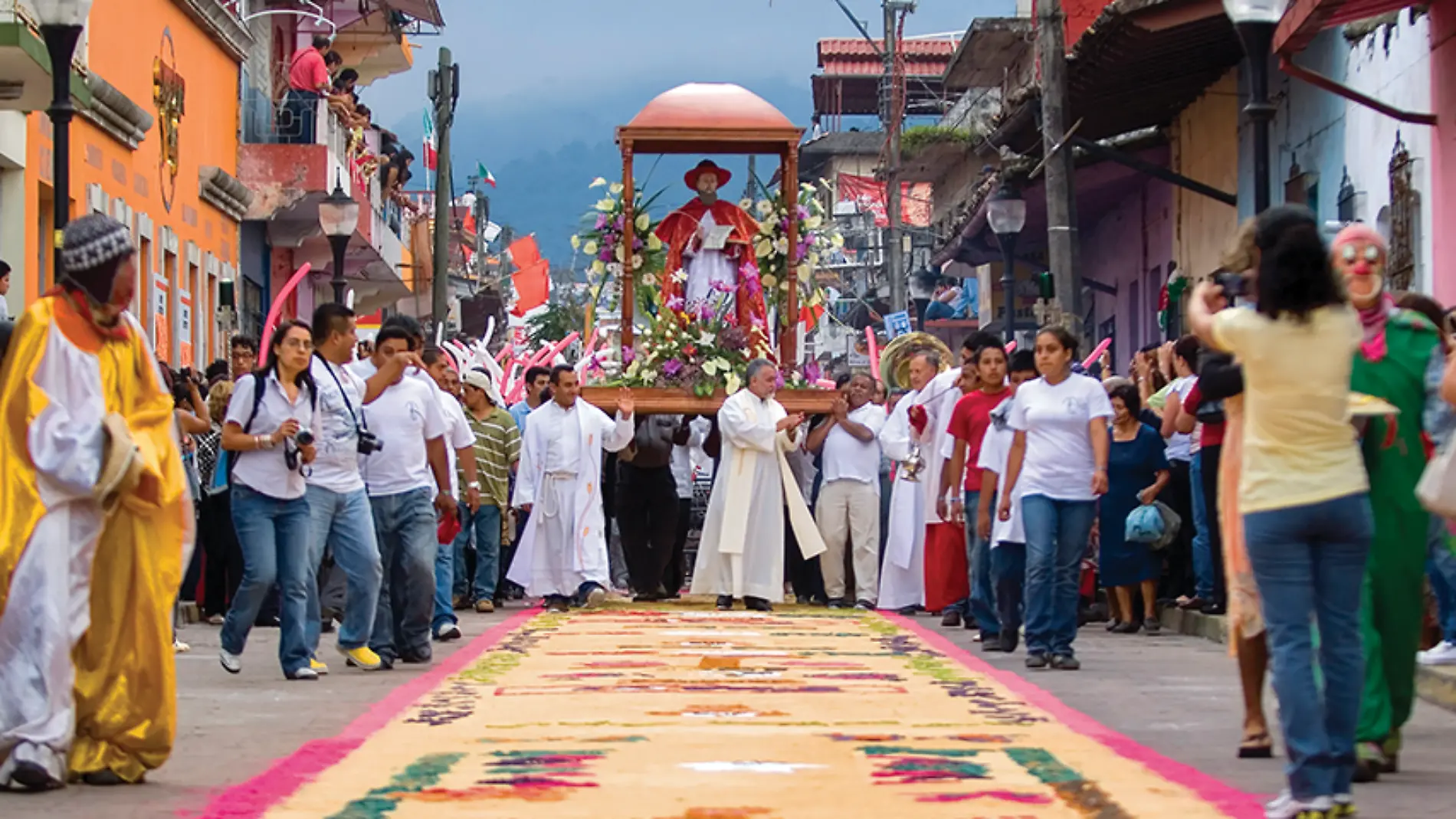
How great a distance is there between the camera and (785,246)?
21109 mm

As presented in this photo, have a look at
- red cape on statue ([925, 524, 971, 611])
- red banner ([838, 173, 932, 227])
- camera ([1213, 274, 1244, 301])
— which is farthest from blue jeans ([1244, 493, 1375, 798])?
red banner ([838, 173, 932, 227])

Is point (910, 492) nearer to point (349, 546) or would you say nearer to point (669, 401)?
point (669, 401)

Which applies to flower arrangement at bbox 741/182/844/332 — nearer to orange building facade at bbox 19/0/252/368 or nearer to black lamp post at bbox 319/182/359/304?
orange building facade at bbox 19/0/252/368

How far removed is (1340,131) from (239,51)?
16.7 m

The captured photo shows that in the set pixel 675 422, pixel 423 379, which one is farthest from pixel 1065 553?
pixel 675 422

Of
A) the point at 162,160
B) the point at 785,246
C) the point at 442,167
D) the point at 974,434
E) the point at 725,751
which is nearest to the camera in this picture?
the point at 725,751

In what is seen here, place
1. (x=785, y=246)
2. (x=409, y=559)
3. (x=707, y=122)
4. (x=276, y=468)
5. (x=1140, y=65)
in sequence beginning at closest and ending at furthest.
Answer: (x=276, y=468) < (x=409, y=559) < (x=707, y=122) < (x=785, y=246) < (x=1140, y=65)

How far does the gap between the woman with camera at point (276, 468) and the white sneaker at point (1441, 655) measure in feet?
18.2

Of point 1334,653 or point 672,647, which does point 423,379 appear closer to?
point 672,647

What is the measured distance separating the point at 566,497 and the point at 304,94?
1559 centimetres

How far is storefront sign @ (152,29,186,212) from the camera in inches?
1058

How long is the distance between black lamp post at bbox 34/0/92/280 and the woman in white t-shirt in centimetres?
575

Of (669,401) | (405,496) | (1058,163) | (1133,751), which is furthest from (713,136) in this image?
(1133,751)

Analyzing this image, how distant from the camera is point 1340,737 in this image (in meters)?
7.09
